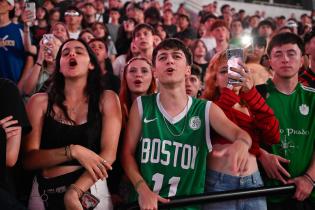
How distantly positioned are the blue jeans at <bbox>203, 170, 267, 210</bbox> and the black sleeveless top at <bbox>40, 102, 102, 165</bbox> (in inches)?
28.0

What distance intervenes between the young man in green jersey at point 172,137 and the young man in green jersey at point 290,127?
0.28 meters

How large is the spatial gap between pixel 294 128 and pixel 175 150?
81 centimetres

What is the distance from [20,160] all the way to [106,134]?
1.82ft

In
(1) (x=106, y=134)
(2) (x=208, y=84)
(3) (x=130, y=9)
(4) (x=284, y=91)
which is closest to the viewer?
(1) (x=106, y=134)

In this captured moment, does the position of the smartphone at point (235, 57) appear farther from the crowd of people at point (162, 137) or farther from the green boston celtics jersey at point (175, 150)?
the green boston celtics jersey at point (175, 150)

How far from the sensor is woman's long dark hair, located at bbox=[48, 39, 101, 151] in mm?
2607

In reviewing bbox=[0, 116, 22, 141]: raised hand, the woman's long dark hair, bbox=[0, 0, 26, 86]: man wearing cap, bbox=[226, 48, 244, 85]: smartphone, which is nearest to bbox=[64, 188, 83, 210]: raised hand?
the woman's long dark hair

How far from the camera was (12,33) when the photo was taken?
482cm

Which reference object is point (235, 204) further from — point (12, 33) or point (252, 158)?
point (12, 33)

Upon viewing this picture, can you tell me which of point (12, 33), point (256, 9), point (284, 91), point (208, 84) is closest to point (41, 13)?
point (12, 33)

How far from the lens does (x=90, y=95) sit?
276cm

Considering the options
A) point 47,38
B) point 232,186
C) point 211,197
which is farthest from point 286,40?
point 47,38

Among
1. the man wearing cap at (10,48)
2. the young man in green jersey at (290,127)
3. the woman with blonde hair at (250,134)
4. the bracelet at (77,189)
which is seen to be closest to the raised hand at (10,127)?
the bracelet at (77,189)

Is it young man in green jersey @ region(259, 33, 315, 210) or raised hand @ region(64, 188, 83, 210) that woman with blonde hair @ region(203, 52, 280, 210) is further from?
raised hand @ region(64, 188, 83, 210)
